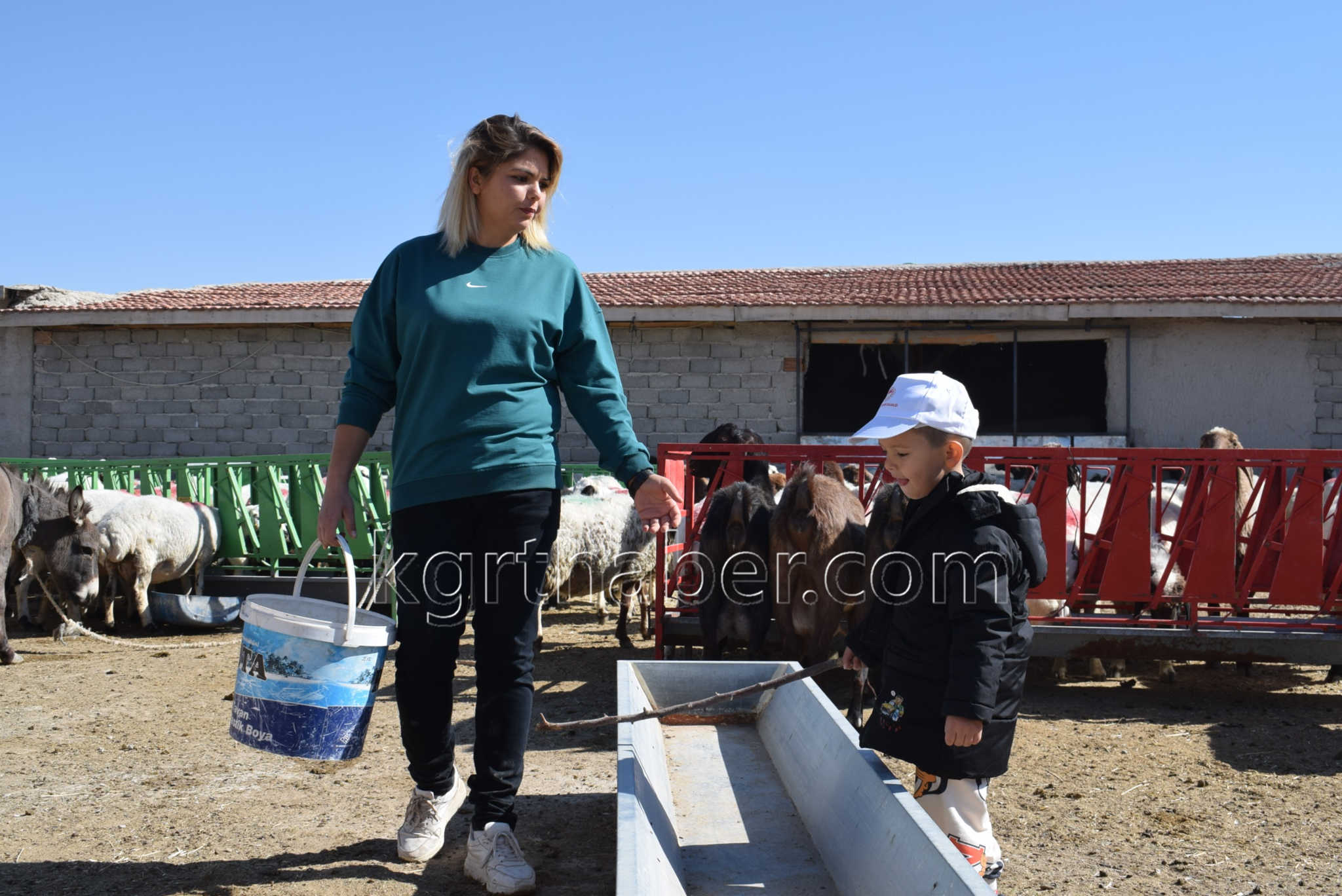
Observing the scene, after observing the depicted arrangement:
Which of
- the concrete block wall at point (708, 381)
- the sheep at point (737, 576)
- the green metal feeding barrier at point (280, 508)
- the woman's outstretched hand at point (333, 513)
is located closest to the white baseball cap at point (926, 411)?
the woman's outstretched hand at point (333, 513)

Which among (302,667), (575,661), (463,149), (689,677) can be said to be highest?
(463,149)

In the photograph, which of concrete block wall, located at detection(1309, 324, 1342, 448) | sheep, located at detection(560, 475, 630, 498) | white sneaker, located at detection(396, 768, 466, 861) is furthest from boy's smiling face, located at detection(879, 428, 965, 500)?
concrete block wall, located at detection(1309, 324, 1342, 448)

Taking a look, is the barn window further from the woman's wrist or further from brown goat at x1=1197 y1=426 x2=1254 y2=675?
the woman's wrist

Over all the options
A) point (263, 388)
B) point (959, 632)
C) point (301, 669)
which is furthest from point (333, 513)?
point (263, 388)

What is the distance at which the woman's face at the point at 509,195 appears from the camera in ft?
9.80

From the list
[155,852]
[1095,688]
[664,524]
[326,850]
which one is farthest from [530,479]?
[1095,688]

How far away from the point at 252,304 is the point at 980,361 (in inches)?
476

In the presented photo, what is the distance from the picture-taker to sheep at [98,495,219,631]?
864 cm

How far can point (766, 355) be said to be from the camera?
48.5ft

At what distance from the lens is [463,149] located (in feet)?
9.87

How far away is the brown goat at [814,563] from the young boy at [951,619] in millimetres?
2838

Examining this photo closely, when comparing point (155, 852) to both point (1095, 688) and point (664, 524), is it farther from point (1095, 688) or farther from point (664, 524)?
point (1095, 688)

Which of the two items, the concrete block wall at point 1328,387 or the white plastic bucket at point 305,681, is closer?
the white plastic bucket at point 305,681

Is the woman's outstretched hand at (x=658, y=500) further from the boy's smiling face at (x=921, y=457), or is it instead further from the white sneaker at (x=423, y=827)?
the white sneaker at (x=423, y=827)
